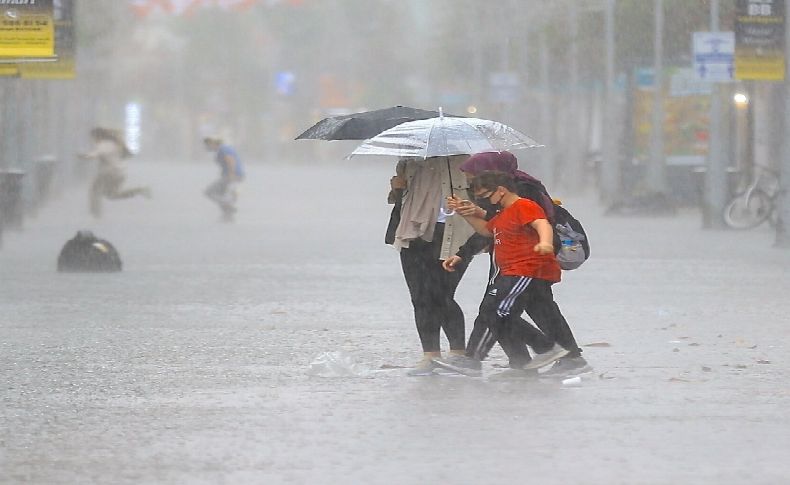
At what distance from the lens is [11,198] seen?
97.1 ft

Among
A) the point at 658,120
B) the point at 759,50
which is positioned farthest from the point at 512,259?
the point at 658,120

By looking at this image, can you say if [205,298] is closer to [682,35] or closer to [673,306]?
[673,306]

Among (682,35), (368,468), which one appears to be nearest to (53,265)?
(368,468)

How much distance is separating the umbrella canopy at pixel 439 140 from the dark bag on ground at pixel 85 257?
9810 millimetres

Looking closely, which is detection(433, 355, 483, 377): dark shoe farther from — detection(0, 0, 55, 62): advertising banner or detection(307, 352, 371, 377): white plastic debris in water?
detection(0, 0, 55, 62): advertising banner

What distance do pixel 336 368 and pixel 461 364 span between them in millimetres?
820

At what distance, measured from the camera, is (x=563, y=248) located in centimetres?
1080

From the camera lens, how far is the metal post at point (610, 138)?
40938mm

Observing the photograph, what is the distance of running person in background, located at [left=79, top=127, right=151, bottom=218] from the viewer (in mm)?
34844

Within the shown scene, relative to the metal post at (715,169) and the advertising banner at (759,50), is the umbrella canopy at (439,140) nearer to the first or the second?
the advertising banner at (759,50)

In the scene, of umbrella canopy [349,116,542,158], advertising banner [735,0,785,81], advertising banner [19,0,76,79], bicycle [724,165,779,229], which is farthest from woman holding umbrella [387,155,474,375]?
advertising banner [19,0,76,79]

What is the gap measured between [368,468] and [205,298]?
9585 millimetres

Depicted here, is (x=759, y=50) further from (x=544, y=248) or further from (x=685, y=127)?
(x=544, y=248)

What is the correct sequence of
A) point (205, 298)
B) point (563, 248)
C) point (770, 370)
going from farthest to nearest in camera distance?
point (205, 298)
point (770, 370)
point (563, 248)
